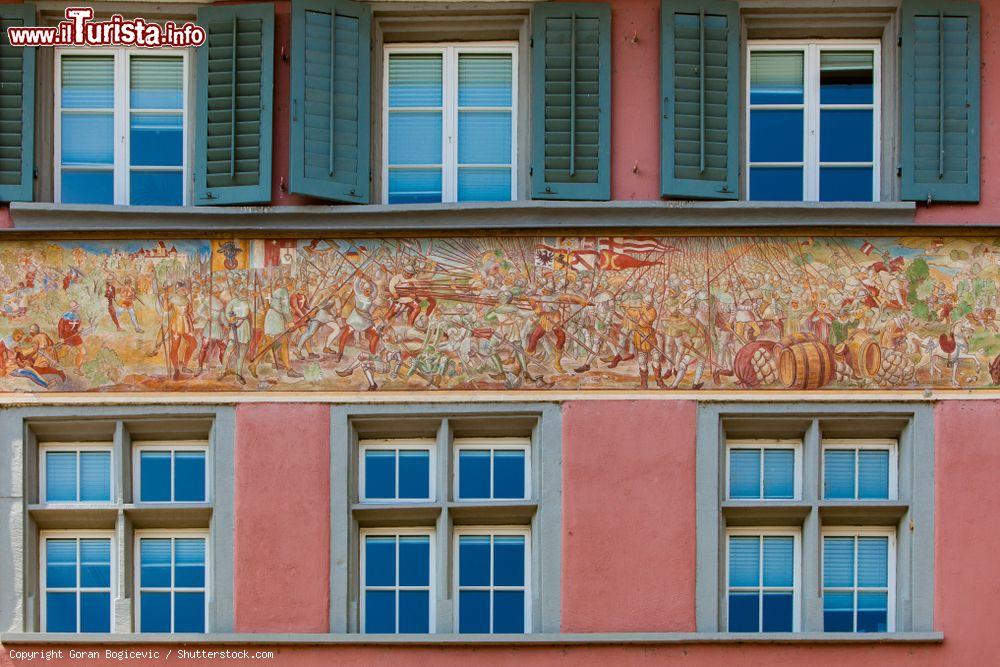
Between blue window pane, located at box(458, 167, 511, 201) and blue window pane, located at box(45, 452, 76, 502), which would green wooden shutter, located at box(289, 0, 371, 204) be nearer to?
blue window pane, located at box(458, 167, 511, 201)

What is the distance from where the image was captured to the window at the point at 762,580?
1241cm

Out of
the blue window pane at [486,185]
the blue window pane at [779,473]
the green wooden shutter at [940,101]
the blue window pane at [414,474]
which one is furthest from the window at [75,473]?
the green wooden shutter at [940,101]

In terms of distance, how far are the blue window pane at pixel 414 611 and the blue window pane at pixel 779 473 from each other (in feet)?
8.06

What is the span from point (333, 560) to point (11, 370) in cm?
257

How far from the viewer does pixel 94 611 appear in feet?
41.0

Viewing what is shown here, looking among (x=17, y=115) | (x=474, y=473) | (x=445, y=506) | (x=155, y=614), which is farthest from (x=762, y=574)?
(x=17, y=115)

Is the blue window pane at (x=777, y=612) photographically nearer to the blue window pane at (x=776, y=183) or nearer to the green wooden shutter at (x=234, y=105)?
the blue window pane at (x=776, y=183)

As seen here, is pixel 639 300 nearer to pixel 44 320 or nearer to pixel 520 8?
pixel 520 8

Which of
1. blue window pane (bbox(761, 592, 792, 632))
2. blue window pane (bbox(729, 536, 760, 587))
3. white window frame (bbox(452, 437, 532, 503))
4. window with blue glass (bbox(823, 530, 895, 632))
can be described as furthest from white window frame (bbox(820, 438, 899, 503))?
white window frame (bbox(452, 437, 532, 503))

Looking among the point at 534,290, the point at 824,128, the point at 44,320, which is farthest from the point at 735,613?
the point at 44,320

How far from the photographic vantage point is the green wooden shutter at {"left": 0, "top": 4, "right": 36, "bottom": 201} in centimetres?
1270

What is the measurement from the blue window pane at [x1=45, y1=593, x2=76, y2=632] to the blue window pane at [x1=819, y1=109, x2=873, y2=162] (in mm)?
6108

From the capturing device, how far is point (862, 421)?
12.4 metres

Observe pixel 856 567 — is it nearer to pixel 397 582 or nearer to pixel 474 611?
pixel 474 611
